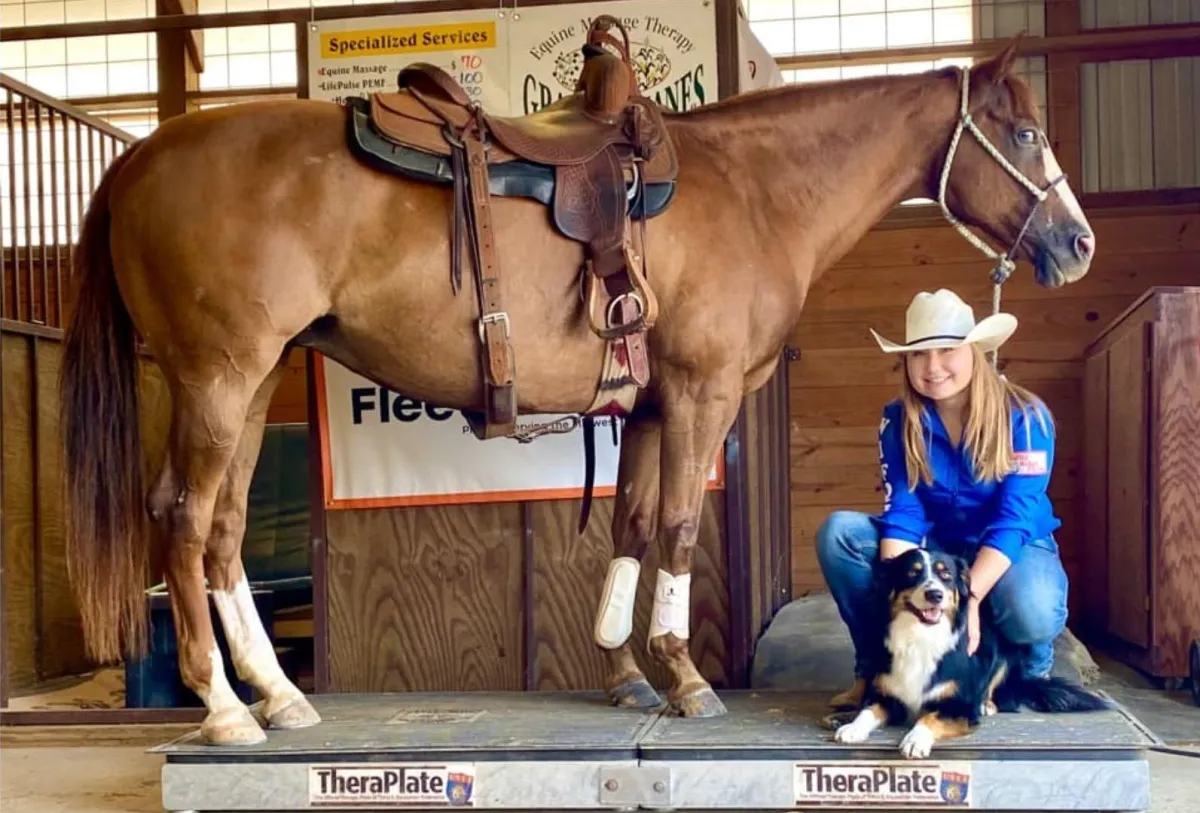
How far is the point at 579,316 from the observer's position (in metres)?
2.83

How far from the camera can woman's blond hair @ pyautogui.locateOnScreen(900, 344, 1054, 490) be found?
279 cm

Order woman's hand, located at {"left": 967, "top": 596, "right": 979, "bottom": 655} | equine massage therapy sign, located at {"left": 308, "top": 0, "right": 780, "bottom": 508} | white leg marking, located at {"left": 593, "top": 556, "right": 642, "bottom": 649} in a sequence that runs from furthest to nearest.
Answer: equine massage therapy sign, located at {"left": 308, "top": 0, "right": 780, "bottom": 508}
white leg marking, located at {"left": 593, "top": 556, "right": 642, "bottom": 649}
woman's hand, located at {"left": 967, "top": 596, "right": 979, "bottom": 655}

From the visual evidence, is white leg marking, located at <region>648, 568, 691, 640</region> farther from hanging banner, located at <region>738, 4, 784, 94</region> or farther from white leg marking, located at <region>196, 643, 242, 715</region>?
hanging banner, located at <region>738, 4, 784, 94</region>

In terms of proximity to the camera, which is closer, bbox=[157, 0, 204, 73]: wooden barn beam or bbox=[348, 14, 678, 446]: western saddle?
bbox=[348, 14, 678, 446]: western saddle

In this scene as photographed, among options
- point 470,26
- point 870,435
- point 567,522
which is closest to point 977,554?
point 567,522

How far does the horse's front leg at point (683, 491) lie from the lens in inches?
113

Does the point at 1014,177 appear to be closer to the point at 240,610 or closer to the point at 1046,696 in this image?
the point at 1046,696

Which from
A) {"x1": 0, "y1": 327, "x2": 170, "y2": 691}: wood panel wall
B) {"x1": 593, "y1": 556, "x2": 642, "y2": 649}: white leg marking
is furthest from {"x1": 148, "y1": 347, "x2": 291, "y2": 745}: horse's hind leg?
{"x1": 0, "y1": 327, "x2": 170, "y2": 691}: wood panel wall

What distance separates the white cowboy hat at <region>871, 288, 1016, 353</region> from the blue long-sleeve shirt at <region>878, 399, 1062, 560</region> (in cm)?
18

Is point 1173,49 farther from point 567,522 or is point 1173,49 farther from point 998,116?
point 567,522

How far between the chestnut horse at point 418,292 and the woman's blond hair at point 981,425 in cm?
39

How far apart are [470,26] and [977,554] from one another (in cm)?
219

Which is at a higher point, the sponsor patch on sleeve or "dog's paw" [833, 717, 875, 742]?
the sponsor patch on sleeve

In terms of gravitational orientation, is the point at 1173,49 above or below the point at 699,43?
above
